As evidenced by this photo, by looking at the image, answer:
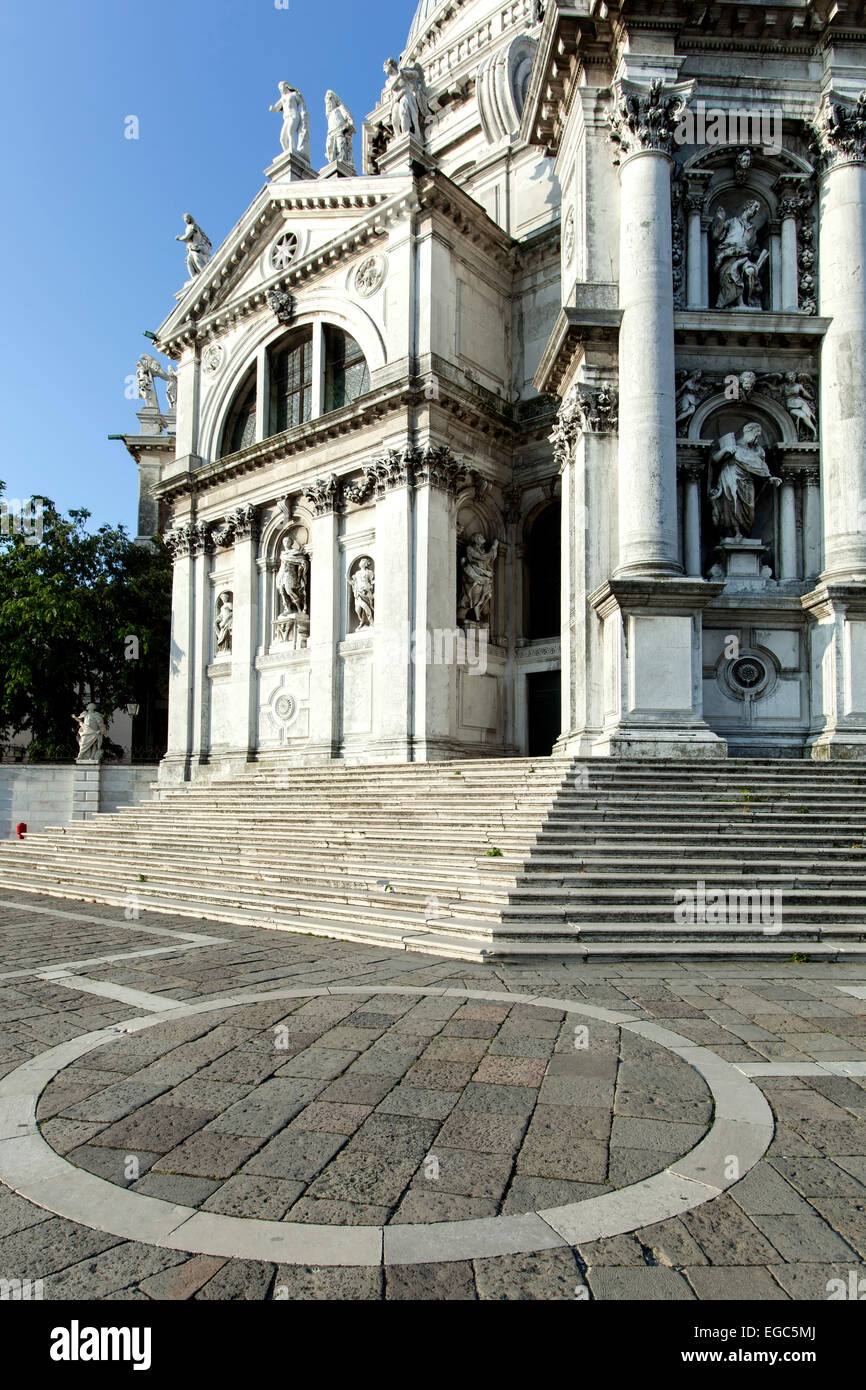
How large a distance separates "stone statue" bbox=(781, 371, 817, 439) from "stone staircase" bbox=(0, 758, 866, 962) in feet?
20.1

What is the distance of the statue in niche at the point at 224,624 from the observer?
26.8 metres

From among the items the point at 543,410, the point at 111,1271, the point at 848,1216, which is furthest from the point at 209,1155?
the point at 543,410

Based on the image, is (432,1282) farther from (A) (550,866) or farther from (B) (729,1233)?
(A) (550,866)

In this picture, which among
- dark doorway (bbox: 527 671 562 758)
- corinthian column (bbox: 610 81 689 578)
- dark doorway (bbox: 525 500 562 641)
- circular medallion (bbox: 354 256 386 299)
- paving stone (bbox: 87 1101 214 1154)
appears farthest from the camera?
dark doorway (bbox: 525 500 562 641)

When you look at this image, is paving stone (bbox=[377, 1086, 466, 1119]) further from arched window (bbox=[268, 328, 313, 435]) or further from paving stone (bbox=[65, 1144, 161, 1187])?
arched window (bbox=[268, 328, 313, 435])

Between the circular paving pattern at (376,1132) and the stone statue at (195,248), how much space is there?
29.3 metres

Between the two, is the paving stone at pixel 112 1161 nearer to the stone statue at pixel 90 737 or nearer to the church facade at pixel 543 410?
the church facade at pixel 543 410

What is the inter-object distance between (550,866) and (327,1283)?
7.25 m

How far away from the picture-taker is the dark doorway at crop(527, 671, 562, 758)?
73.3 feet

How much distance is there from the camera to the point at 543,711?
22656 mm

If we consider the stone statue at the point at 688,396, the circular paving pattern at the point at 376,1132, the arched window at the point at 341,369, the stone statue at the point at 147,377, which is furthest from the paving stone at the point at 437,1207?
the stone statue at the point at 147,377

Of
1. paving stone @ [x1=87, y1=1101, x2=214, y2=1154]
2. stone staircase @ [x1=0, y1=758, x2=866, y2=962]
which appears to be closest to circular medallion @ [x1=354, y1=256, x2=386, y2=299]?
stone staircase @ [x1=0, y1=758, x2=866, y2=962]
